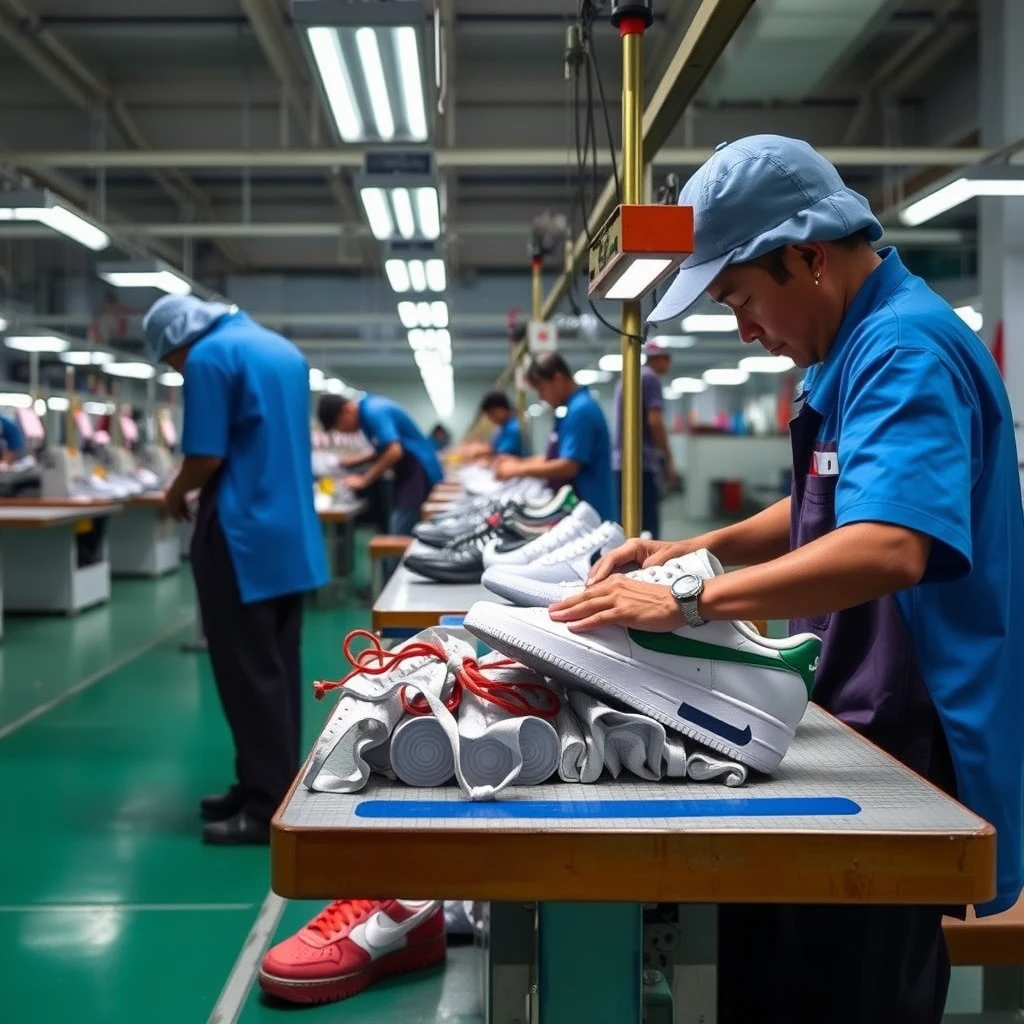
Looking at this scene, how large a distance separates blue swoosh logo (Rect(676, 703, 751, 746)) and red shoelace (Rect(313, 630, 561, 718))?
0.51 feet

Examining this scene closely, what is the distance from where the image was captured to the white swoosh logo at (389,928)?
2.52 m

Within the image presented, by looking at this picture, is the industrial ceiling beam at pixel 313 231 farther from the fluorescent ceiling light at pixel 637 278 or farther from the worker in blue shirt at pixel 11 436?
the fluorescent ceiling light at pixel 637 278

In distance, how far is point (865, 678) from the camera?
4.89ft

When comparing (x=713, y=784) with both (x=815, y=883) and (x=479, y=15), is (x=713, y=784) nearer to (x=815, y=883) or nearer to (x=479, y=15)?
(x=815, y=883)

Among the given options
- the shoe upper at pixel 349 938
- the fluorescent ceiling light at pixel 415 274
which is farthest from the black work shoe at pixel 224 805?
the fluorescent ceiling light at pixel 415 274

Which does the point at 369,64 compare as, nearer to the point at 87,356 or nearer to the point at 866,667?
the point at 866,667

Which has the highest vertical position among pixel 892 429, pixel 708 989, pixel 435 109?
pixel 435 109

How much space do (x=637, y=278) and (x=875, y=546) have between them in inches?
37.8

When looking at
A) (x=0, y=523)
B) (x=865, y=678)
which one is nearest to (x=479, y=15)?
(x=0, y=523)

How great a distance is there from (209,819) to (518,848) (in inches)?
112

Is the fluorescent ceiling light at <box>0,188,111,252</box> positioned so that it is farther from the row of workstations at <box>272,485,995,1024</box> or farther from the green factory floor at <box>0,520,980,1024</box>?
the row of workstations at <box>272,485,995,1024</box>

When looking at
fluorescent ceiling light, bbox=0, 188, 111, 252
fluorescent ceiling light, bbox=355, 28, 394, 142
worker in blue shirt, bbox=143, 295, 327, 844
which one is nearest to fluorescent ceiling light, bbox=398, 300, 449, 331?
fluorescent ceiling light, bbox=0, 188, 111, 252

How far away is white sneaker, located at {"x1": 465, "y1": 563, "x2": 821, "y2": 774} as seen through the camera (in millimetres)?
1291

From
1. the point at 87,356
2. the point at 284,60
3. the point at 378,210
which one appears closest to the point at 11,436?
the point at 87,356
